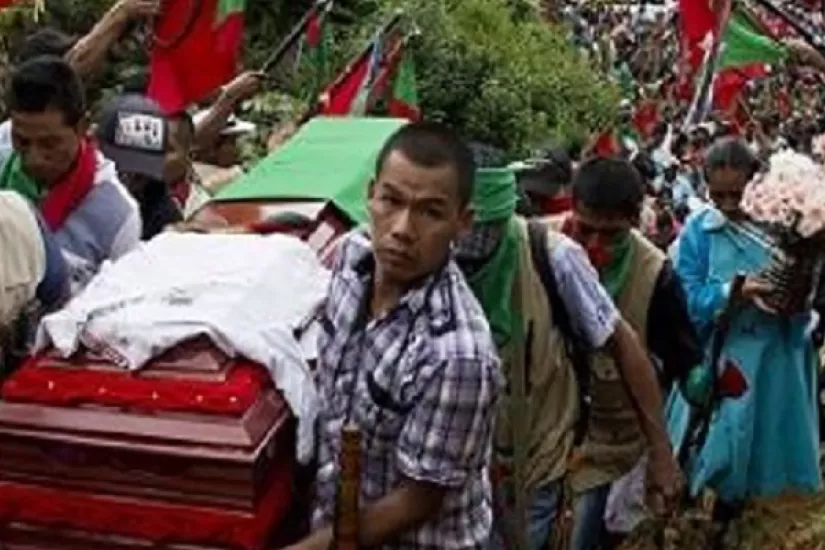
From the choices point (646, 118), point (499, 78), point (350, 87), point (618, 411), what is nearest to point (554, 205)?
point (618, 411)

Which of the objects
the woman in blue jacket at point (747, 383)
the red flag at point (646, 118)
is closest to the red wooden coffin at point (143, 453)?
the woman in blue jacket at point (747, 383)

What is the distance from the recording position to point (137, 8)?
16.4 feet

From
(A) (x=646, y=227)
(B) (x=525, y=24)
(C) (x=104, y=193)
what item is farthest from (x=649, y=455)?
(B) (x=525, y=24)

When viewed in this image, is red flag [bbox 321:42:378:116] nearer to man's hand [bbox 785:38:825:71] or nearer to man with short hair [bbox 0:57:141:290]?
man's hand [bbox 785:38:825:71]

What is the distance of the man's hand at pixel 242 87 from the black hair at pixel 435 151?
3.47 m

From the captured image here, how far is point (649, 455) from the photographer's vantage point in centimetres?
428

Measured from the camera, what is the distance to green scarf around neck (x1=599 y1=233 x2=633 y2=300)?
182 inches

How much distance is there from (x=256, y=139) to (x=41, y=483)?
835cm

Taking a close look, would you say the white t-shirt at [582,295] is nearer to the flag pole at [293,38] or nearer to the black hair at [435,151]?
the black hair at [435,151]

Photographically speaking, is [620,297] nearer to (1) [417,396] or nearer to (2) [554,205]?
(2) [554,205]

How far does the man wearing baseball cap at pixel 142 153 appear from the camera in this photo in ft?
13.8

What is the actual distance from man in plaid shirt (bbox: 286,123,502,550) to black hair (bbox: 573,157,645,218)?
1.56 m

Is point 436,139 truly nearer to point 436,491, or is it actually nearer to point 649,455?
point 436,491

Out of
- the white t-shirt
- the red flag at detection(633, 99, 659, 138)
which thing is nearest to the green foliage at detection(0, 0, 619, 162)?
the red flag at detection(633, 99, 659, 138)
